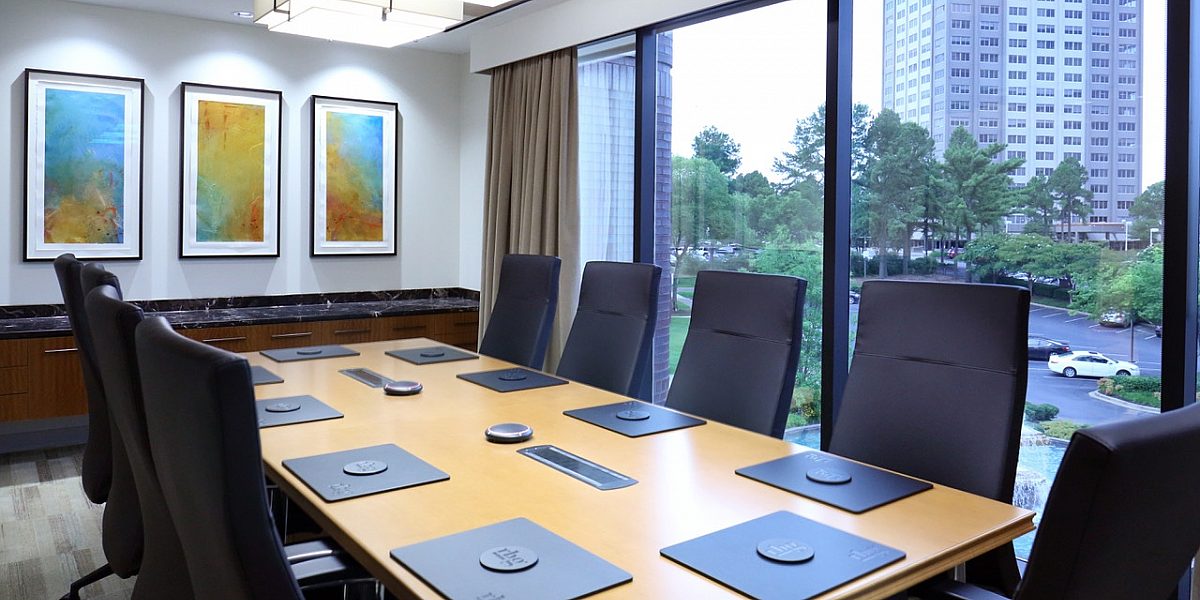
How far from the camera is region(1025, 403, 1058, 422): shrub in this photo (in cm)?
321

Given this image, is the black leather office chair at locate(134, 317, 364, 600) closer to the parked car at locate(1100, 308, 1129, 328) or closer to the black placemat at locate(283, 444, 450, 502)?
the black placemat at locate(283, 444, 450, 502)

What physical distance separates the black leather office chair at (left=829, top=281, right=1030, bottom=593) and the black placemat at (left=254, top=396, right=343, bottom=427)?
1476 mm

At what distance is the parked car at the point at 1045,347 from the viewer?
318 centimetres

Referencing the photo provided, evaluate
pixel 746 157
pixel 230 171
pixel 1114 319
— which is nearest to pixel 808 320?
pixel 746 157

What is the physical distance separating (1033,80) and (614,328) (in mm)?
1784

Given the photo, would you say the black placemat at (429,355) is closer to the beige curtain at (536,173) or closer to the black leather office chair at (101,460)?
the black leather office chair at (101,460)

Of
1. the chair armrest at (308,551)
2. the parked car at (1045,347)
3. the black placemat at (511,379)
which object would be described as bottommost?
the chair armrest at (308,551)

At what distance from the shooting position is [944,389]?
2.29 meters

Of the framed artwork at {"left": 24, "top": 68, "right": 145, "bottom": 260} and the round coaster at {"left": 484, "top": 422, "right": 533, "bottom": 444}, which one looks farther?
the framed artwork at {"left": 24, "top": 68, "right": 145, "bottom": 260}

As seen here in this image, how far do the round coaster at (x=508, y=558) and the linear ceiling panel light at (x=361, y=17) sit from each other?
7.31ft

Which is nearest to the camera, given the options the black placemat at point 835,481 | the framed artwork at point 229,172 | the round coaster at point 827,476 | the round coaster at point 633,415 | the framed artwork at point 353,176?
the black placemat at point 835,481

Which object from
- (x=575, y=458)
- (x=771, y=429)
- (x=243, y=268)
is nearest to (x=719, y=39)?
(x=771, y=429)

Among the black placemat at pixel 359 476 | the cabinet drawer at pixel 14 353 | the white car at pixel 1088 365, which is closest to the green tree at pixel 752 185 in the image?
the white car at pixel 1088 365

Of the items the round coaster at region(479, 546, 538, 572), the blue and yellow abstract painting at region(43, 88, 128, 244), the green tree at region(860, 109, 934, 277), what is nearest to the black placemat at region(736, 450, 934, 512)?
the round coaster at region(479, 546, 538, 572)
